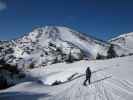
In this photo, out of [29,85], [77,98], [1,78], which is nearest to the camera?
[77,98]

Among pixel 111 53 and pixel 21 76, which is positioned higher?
pixel 111 53

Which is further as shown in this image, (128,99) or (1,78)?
(1,78)

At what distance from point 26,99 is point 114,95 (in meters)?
7.07

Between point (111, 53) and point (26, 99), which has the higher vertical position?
point (111, 53)

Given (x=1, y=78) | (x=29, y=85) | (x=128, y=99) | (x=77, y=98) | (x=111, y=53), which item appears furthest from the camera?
(x=111, y=53)

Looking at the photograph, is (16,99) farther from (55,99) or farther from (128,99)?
(128,99)

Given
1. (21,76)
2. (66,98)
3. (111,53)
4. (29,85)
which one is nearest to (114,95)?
(66,98)

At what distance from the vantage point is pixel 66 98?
21.3m

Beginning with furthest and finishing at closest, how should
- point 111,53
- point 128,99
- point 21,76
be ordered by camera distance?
point 111,53 → point 21,76 → point 128,99

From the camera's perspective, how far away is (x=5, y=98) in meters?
23.4

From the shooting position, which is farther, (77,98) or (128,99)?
(77,98)

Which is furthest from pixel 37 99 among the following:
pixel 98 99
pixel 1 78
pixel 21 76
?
pixel 21 76

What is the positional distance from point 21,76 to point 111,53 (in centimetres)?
7741

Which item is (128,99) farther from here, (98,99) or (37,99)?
(37,99)
